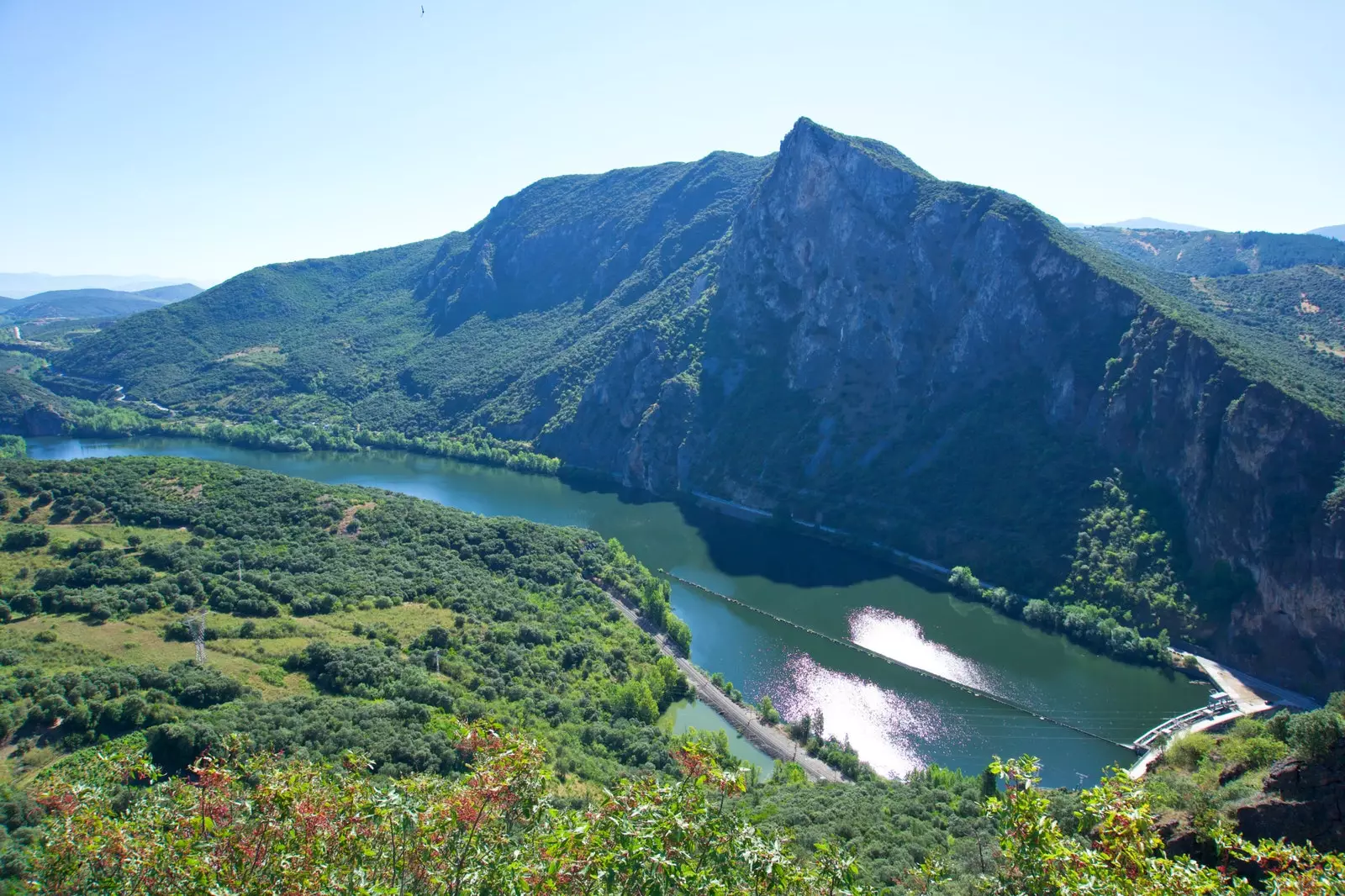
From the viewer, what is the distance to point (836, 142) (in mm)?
122875

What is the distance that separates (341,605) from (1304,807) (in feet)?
178

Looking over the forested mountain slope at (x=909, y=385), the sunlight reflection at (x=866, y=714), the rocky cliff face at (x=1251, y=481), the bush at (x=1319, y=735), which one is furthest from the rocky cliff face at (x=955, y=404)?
the bush at (x=1319, y=735)

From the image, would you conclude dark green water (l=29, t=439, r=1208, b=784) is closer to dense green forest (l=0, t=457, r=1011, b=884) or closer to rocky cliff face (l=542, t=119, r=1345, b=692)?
dense green forest (l=0, t=457, r=1011, b=884)

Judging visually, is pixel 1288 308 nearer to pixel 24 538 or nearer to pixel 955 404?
pixel 955 404

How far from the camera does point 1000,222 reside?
104 metres

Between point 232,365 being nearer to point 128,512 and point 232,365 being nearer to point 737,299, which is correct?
point 737,299

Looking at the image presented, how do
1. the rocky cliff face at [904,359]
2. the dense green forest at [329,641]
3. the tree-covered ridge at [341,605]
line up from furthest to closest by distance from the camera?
the rocky cliff face at [904,359]
the tree-covered ridge at [341,605]
the dense green forest at [329,641]

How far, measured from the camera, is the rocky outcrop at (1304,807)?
2028 cm

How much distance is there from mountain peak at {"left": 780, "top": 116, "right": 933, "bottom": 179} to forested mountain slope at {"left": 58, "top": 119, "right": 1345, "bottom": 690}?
0.64 meters

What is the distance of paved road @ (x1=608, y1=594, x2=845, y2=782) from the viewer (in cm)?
4749

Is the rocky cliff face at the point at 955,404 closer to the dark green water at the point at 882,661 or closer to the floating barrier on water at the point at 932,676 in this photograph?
the dark green water at the point at 882,661

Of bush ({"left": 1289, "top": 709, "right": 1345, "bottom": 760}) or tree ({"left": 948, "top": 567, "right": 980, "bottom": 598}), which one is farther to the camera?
A: tree ({"left": 948, "top": 567, "right": 980, "bottom": 598})

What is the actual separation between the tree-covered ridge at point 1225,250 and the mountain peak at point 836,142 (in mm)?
54697

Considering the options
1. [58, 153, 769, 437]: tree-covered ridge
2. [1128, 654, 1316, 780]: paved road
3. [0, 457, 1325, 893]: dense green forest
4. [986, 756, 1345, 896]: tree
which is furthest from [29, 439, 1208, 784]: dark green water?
[58, 153, 769, 437]: tree-covered ridge
